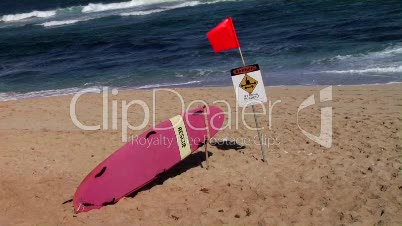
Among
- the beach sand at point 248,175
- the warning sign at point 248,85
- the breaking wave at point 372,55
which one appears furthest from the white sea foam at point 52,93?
the warning sign at point 248,85

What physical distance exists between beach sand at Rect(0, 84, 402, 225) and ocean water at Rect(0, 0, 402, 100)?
3958 mm

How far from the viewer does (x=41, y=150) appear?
9195mm

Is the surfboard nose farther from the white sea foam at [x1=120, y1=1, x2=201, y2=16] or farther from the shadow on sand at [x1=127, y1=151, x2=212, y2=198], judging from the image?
the white sea foam at [x1=120, y1=1, x2=201, y2=16]

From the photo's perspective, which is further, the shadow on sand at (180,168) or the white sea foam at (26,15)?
the white sea foam at (26,15)

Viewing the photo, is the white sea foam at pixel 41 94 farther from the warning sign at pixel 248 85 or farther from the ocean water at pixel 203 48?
the warning sign at pixel 248 85

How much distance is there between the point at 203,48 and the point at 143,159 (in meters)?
12.6

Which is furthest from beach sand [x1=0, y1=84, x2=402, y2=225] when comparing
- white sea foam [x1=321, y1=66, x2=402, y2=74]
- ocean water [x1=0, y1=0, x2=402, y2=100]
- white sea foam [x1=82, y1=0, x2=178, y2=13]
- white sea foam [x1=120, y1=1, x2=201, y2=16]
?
white sea foam [x1=82, y1=0, x2=178, y2=13]

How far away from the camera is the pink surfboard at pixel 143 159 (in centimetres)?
665

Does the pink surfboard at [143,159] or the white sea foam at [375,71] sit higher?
the pink surfboard at [143,159]

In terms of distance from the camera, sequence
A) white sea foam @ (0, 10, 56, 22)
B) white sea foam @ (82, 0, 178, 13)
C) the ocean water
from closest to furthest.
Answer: the ocean water
white sea foam @ (82, 0, 178, 13)
white sea foam @ (0, 10, 56, 22)

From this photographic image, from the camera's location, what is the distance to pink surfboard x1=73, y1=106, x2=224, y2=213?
665cm

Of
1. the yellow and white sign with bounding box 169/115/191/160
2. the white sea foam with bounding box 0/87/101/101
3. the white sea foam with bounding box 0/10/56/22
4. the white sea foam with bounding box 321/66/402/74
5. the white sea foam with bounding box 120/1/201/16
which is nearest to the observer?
the yellow and white sign with bounding box 169/115/191/160

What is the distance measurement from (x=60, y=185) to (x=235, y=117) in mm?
4262

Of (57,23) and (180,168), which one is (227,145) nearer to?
(180,168)
